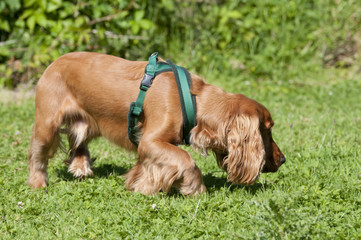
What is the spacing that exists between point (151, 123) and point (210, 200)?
77cm

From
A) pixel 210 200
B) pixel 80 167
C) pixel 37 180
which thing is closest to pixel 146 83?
pixel 210 200

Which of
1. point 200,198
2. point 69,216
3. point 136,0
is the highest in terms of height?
point 136,0

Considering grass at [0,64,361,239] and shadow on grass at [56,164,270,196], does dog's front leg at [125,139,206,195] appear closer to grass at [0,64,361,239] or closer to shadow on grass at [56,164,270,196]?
grass at [0,64,361,239]

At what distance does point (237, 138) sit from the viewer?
3.72 m

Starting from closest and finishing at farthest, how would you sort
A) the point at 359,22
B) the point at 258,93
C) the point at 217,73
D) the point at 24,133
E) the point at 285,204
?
the point at 285,204
the point at 24,133
the point at 258,93
the point at 217,73
the point at 359,22

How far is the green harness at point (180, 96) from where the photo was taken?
3.75 meters

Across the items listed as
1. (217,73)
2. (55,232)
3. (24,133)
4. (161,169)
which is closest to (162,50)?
(217,73)

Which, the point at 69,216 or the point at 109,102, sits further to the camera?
the point at 109,102

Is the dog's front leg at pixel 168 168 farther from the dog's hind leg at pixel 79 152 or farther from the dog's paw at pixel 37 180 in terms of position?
the dog's paw at pixel 37 180

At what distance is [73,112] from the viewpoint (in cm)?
425

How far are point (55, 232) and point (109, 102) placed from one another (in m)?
1.25

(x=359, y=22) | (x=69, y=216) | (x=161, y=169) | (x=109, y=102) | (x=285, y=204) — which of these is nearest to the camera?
(x=285, y=204)

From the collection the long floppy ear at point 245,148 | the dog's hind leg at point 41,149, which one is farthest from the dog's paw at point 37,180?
the long floppy ear at point 245,148

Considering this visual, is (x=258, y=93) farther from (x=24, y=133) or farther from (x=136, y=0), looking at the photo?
(x=24, y=133)
